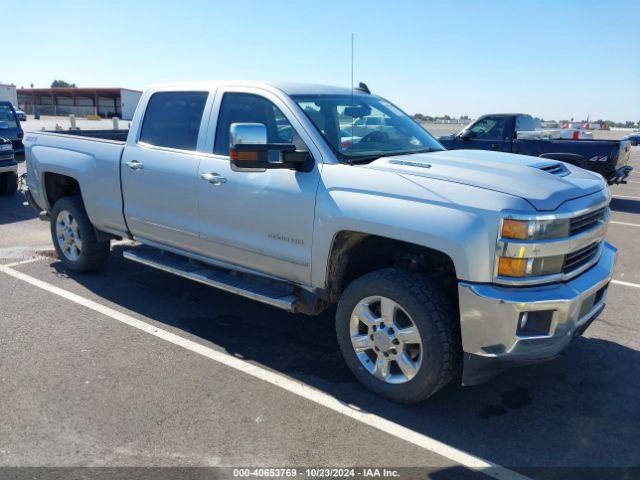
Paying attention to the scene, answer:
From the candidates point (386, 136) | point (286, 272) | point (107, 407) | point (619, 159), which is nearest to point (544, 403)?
point (286, 272)

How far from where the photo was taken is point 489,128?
40.6ft

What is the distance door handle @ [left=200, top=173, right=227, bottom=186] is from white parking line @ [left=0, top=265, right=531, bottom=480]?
4.20 ft

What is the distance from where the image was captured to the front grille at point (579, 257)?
334 cm

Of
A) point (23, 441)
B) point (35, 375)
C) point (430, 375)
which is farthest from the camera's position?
point (35, 375)

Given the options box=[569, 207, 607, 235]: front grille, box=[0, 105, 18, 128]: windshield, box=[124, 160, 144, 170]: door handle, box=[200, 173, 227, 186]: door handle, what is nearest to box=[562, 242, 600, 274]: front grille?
box=[569, 207, 607, 235]: front grille

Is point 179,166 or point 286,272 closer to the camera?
point 286,272

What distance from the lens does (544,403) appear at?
3.65m

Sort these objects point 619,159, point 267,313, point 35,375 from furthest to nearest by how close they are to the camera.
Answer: point 619,159 < point 267,313 < point 35,375

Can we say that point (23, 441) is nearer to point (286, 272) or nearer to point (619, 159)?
point (286, 272)

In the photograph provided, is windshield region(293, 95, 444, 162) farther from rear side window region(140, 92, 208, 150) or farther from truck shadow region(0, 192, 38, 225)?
truck shadow region(0, 192, 38, 225)

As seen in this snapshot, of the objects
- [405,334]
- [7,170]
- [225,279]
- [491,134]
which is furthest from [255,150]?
[491,134]

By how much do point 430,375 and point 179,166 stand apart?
2.63 meters

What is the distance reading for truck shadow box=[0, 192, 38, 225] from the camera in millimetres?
9117

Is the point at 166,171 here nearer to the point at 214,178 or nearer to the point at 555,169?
the point at 214,178
